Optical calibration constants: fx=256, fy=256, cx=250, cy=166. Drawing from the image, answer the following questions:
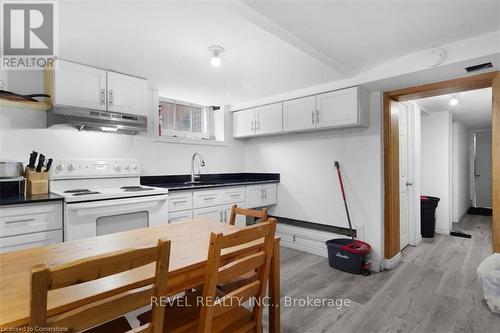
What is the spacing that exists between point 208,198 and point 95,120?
1.40 meters

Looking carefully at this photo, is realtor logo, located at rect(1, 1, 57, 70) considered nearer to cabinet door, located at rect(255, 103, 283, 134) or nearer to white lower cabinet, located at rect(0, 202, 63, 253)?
white lower cabinet, located at rect(0, 202, 63, 253)

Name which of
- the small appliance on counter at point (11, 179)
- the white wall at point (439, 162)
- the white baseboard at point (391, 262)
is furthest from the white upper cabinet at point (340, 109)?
the small appliance on counter at point (11, 179)

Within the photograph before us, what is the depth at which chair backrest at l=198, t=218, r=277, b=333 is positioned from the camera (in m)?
1.01

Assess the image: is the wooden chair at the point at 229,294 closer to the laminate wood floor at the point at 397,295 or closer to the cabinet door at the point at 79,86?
the laminate wood floor at the point at 397,295

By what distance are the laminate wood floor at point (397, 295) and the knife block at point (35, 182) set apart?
230cm

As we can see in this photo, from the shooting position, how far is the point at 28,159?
2305mm

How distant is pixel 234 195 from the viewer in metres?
3.32

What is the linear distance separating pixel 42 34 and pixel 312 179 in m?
3.14

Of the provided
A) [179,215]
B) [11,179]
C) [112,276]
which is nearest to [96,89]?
[11,179]

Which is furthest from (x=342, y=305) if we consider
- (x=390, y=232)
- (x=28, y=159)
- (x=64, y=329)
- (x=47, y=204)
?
(x=28, y=159)

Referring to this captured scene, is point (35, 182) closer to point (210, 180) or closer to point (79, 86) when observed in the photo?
point (79, 86)

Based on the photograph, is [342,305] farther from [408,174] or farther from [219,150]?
[219,150]

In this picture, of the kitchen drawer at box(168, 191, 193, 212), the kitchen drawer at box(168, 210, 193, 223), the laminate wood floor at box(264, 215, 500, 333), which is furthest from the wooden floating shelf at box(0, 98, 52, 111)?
the laminate wood floor at box(264, 215, 500, 333)

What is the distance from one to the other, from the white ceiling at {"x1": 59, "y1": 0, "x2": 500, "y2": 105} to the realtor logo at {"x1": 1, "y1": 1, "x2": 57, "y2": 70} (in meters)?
0.08
